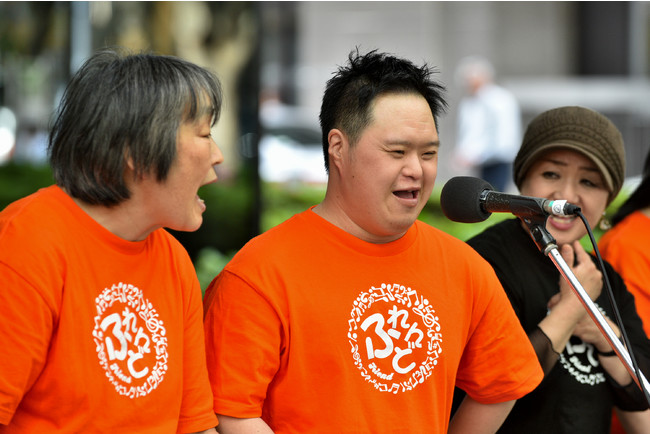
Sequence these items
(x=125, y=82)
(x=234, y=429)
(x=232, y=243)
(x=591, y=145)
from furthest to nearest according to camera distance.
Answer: (x=232, y=243), (x=591, y=145), (x=234, y=429), (x=125, y=82)

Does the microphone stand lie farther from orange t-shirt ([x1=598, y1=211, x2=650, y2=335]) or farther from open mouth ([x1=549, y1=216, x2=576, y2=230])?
orange t-shirt ([x1=598, y1=211, x2=650, y2=335])

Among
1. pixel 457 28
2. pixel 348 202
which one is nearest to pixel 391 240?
pixel 348 202

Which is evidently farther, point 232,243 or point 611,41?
point 611,41

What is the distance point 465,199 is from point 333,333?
22.1 inches

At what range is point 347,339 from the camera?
2607 millimetres

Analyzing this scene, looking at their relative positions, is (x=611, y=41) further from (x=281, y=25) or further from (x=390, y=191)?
(x=390, y=191)

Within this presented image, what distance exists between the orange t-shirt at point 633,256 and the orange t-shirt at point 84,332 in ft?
6.44

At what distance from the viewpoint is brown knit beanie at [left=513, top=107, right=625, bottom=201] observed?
10.8 feet

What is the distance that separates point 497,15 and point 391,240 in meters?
17.5

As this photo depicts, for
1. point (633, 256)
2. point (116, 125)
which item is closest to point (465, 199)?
point (116, 125)

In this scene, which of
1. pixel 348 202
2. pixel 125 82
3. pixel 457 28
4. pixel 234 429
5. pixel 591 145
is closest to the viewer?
pixel 125 82

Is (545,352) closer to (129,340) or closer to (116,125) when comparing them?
(129,340)

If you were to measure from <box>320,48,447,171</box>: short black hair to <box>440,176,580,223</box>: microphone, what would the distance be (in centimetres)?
29

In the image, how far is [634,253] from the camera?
12.0 ft
